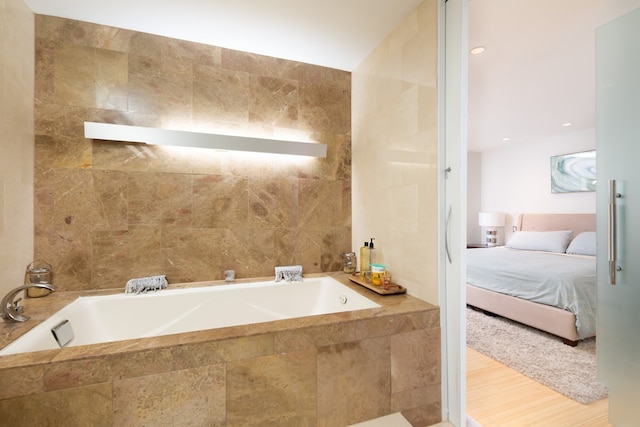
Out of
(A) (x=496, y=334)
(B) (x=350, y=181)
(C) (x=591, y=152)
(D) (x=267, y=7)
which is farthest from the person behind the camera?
(C) (x=591, y=152)

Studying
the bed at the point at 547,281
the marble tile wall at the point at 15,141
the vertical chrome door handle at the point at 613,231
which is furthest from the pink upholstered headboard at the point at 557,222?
the marble tile wall at the point at 15,141

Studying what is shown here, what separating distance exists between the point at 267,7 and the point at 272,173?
3.67 feet

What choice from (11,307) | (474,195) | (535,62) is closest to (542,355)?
(535,62)

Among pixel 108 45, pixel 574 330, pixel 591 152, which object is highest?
pixel 108 45

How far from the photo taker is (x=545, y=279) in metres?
2.63

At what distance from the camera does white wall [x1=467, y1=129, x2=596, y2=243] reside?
3.81 metres

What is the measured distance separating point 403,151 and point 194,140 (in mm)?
1441

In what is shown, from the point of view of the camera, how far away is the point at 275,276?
2.24m

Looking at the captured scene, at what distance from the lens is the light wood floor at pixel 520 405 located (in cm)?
163

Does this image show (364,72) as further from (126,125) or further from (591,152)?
(591,152)

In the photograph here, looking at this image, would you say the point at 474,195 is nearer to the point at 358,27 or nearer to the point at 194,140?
the point at 358,27

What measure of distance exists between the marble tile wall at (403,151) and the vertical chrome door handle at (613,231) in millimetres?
712

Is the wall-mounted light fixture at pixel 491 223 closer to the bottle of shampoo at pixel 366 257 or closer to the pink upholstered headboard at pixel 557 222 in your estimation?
the pink upholstered headboard at pixel 557 222

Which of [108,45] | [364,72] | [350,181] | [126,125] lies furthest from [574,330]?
[108,45]
